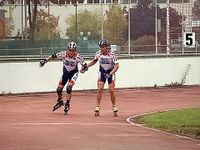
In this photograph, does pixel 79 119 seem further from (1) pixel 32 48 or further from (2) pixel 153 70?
(2) pixel 153 70

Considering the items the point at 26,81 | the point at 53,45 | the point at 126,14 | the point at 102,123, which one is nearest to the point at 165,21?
the point at 126,14

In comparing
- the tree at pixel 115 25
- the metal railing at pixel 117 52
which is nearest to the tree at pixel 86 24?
the tree at pixel 115 25

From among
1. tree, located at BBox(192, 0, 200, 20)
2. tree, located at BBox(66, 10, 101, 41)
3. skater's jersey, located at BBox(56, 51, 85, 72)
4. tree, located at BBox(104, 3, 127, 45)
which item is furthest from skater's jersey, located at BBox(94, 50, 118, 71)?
tree, located at BBox(192, 0, 200, 20)

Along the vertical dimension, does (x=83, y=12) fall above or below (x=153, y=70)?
above

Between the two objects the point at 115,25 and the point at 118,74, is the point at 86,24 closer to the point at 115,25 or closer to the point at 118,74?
the point at 115,25

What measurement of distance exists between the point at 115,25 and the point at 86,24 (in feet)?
5.44

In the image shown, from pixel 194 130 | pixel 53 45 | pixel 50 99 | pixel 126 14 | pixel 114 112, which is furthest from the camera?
pixel 126 14

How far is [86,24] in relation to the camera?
2980 centimetres

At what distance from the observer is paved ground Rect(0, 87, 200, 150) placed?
11.2 meters

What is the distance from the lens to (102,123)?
15.1 meters

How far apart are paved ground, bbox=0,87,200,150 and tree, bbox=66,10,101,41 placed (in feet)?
17.5

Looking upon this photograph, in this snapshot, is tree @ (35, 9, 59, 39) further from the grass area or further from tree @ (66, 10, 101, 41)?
the grass area

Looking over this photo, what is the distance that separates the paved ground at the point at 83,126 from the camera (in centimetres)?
1120

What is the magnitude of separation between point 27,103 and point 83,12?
357 inches
